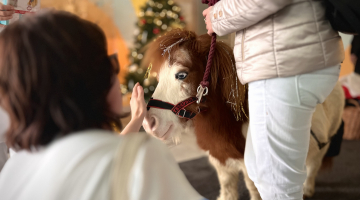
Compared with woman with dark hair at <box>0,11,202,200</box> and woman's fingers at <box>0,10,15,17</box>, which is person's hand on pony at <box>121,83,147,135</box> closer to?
woman with dark hair at <box>0,11,202,200</box>

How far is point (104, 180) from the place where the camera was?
0.38 metres

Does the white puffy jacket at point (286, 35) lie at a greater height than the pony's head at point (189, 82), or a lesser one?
greater

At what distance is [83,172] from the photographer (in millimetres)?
372

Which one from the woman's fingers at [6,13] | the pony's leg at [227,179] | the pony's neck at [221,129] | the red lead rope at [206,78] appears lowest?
the pony's leg at [227,179]

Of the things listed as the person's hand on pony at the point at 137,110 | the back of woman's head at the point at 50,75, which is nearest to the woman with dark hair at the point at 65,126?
the back of woman's head at the point at 50,75

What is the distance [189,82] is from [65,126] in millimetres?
590

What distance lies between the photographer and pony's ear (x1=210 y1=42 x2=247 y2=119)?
95cm

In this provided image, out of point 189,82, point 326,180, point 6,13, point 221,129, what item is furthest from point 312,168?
point 6,13

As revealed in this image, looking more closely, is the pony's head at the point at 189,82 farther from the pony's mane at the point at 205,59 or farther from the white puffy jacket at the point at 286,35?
the white puffy jacket at the point at 286,35

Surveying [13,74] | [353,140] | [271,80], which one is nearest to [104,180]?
[13,74]

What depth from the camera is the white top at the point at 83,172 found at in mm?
368

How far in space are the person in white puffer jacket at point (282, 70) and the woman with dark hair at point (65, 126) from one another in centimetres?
37

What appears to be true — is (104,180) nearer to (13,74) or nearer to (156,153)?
(156,153)

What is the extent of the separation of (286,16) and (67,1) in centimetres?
52
